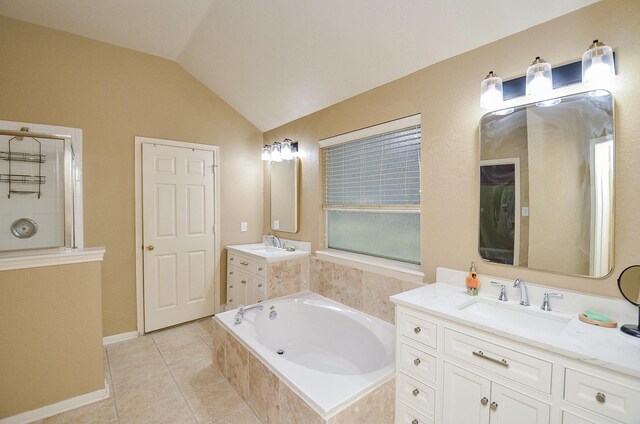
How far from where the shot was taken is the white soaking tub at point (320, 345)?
61.8 inches

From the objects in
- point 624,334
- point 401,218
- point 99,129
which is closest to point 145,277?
point 99,129

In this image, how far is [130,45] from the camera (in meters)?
2.98

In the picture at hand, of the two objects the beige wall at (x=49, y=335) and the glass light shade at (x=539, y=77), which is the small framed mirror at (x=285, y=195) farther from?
the glass light shade at (x=539, y=77)

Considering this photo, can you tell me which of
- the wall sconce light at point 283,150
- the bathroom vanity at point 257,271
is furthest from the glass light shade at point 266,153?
the bathroom vanity at point 257,271

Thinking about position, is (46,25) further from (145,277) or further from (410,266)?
(410,266)

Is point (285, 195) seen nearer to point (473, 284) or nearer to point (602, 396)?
point (473, 284)

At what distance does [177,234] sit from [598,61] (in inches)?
144

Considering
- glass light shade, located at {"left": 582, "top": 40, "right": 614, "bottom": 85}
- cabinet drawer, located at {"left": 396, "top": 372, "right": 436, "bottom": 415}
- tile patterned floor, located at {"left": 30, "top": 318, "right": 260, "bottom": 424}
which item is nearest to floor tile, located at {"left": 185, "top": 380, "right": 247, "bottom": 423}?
tile patterned floor, located at {"left": 30, "top": 318, "right": 260, "bottom": 424}

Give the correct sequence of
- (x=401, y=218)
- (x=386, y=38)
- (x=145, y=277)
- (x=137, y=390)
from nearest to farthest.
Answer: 1. (x=386, y=38)
2. (x=137, y=390)
3. (x=401, y=218)
4. (x=145, y=277)

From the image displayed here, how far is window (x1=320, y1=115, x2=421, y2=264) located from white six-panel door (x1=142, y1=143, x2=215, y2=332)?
1537 mm

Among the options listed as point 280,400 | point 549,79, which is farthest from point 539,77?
point 280,400

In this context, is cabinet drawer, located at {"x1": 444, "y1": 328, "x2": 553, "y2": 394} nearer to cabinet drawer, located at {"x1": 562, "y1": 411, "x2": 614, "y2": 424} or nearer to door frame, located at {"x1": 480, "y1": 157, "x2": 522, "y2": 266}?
cabinet drawer, located at {"x1": 562, "y1": 411, "x2": 614, "y2": 424}

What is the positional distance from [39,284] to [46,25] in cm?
235

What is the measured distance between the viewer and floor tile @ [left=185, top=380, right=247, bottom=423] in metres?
1.97
